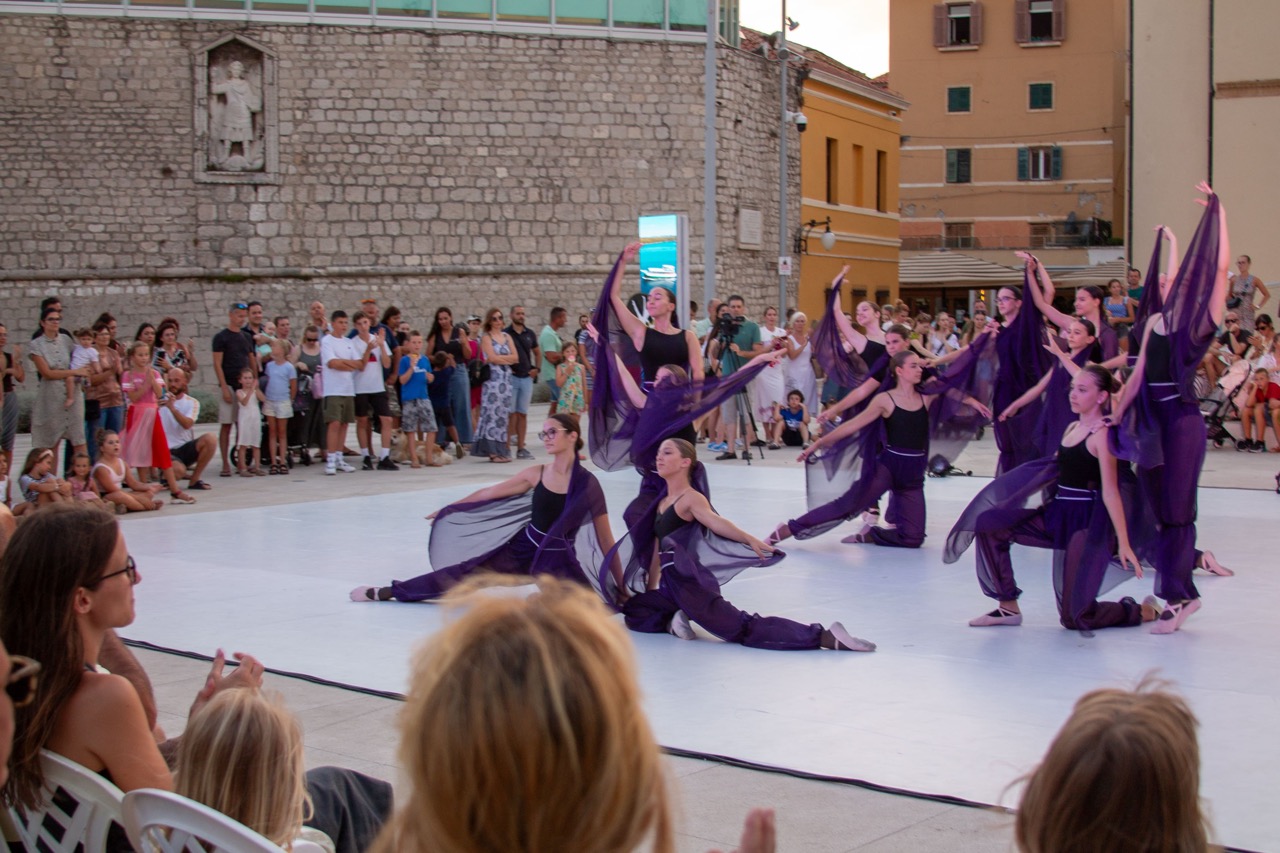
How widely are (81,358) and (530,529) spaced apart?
631cm

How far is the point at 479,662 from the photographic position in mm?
1511

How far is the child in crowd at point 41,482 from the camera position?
984cm

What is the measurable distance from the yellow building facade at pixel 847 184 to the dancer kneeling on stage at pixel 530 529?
983 inches

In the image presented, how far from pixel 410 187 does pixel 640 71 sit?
498cm

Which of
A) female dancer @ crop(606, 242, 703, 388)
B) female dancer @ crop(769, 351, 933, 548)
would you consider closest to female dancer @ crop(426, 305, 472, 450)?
female dancer @ crop(606, 242, 703, 388)

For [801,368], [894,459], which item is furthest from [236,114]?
[894,459]

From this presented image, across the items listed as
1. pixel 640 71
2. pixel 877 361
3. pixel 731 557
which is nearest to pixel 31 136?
pixel 640 71

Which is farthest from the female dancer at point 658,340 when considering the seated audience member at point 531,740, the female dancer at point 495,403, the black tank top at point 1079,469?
the seated audience member at point 531,740

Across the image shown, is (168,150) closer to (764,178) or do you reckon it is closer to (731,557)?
(764,178)

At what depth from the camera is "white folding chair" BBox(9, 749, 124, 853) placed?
258 cm

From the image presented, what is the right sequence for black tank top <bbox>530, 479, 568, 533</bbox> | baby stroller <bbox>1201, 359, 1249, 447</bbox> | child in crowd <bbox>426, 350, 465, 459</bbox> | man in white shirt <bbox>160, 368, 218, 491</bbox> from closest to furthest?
black tank top <bbox>530, 479, 568, 533</bbox> → man in white shirt <bbox>160, 368, 218, 491</bbox> → child in crowd <bbox>426, 350, 465, 459</bbox> → baby stroller <bbox>1201, 359, 1249, 447</bbox>

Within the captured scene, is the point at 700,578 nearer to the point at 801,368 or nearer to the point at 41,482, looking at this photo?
the point at 41,482

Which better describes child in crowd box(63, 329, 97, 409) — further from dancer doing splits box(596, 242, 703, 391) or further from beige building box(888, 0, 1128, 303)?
beige building box(888, 0, 1128, 303)

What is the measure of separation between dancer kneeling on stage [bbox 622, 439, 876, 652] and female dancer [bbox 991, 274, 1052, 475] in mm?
3551
